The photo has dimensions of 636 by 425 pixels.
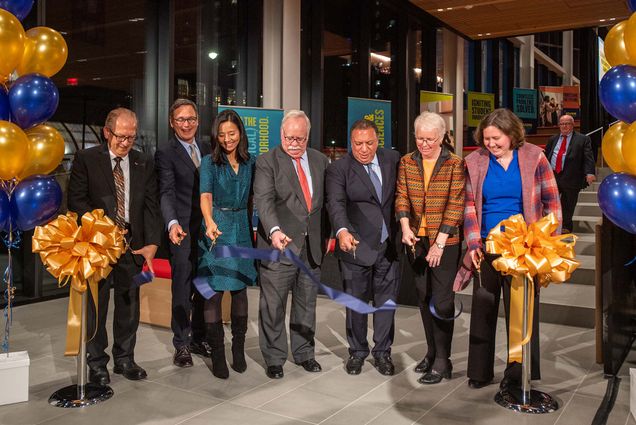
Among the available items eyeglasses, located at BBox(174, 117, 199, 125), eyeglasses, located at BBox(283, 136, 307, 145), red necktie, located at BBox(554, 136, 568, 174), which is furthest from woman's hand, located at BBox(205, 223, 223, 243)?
red necktie, located at BBox(554, 136, 568, 174)

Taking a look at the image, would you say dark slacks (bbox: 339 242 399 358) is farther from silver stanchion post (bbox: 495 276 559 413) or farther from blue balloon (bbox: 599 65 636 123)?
blue balloon (bbox: 599 65 636 123)

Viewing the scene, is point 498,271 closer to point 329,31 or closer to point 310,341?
point 310,341

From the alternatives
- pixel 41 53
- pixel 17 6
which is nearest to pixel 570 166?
pixel 41 53

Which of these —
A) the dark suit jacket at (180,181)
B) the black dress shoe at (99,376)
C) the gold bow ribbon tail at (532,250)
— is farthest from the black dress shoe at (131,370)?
the gold bow ribbon tail at (532,250)

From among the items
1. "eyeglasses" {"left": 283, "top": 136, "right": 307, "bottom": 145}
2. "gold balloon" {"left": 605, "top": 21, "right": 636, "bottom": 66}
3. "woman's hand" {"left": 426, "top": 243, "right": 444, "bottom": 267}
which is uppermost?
"gold balloon" {"left": 605, "top": 21, "right": 636, "bottom": 66}

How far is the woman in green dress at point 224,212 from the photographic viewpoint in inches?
137

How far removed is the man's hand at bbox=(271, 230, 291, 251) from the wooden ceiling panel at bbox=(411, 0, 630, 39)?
6757mm

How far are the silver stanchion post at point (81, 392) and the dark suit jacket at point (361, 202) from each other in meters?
1.45

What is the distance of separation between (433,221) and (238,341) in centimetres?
136

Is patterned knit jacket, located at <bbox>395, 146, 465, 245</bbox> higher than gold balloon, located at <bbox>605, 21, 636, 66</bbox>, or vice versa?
gold balloon, located at <bbox>605, 21, 636, 66</bbox>

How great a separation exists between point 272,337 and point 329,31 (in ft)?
18.7

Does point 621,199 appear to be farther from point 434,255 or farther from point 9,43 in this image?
point 9,43

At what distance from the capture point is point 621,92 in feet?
9.27

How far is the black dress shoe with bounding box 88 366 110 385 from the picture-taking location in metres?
3.37
